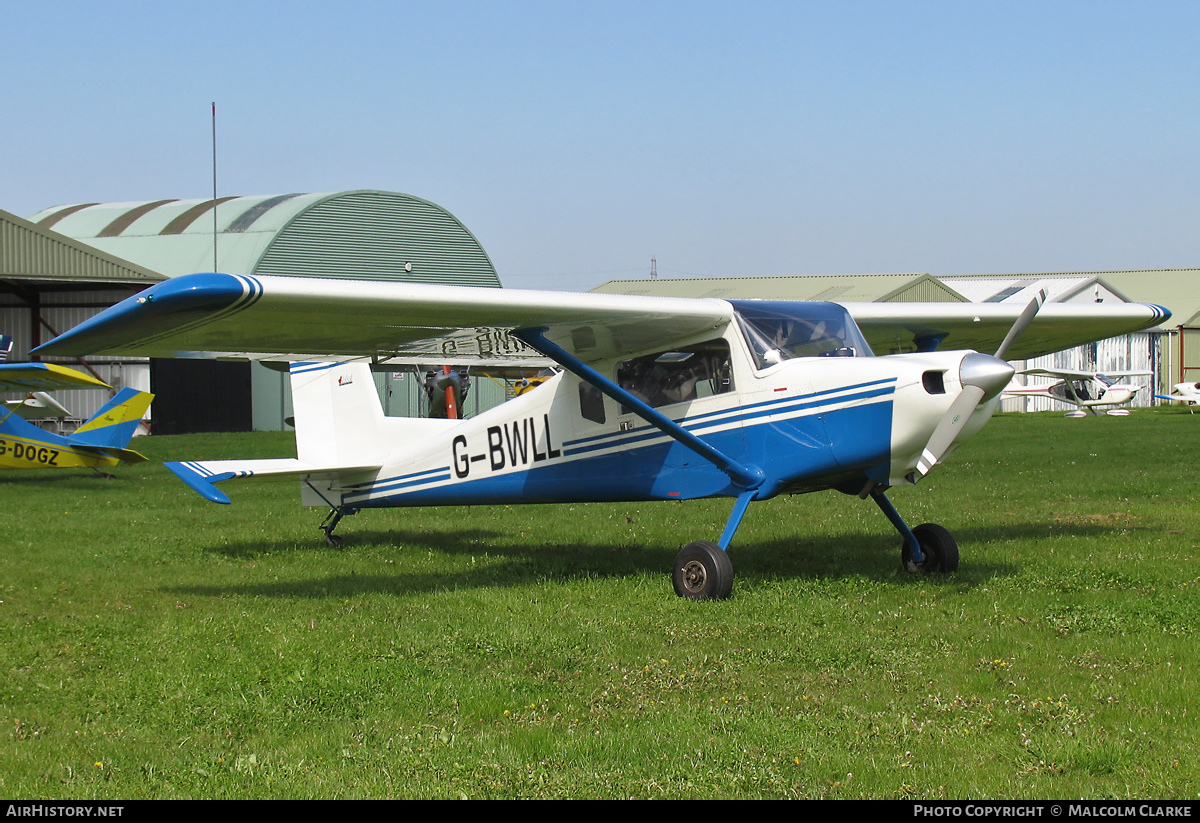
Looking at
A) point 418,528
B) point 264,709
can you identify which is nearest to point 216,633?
point 264,709

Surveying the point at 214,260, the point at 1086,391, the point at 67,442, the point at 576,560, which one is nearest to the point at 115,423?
the point at 67,442

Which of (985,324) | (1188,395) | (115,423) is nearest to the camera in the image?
(985,324)

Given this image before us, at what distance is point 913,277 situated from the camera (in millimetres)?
54031

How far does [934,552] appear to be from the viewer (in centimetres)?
882

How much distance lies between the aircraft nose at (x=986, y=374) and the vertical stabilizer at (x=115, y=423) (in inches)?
668

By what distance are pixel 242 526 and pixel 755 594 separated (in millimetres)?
7256

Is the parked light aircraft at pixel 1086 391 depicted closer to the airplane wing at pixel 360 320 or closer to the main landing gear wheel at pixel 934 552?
the main landing gear wheel at pixel 934 552

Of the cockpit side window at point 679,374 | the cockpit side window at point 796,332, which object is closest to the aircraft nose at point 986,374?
the cockpit side window at point 796,332

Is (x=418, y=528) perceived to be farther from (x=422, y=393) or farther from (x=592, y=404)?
(x=422, y=393)

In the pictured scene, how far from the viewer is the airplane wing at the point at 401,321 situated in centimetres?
666

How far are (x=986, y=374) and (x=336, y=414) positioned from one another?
21.7 ft

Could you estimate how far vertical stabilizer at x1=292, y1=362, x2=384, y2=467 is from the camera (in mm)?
11023

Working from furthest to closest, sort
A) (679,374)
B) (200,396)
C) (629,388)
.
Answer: (200,396) → (629,388) → (679,374)

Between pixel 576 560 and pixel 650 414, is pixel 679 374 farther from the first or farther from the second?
pixel 576 560
